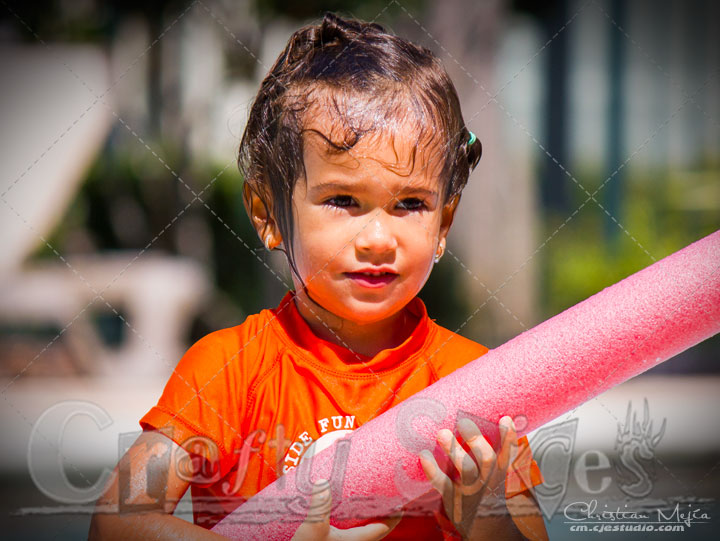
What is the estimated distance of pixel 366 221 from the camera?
34.5 inches

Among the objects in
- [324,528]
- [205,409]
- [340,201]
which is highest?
[340,201]

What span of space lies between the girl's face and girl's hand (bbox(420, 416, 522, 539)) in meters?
0.18

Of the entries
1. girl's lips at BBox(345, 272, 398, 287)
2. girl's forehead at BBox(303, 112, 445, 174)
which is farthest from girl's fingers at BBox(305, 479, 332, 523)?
girl's forehead at BBox(303, 112, 445, 174)

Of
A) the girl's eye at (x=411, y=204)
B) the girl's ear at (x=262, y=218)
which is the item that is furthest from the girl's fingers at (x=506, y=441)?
the girl's ear at (x=262, y=218)

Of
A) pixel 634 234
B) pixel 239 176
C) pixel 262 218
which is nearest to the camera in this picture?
pixel 262 218

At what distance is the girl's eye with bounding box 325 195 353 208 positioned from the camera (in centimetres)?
89

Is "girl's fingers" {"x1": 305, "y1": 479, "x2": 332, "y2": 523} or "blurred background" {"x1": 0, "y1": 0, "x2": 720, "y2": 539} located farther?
"blurred background" {"x1": 0, "y1": 0, "x2": 720, "y2": 539}

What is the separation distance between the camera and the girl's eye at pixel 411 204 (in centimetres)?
89

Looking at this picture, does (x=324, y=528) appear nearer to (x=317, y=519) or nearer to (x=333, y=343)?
(x=317, y=519)

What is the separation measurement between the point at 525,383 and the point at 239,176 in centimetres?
289

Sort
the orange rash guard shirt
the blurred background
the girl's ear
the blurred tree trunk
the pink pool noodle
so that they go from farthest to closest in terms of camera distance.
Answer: the blurred tree trunk, the blurred background, the girl's ear, the orange rash guard shirt, the pink pool noodle

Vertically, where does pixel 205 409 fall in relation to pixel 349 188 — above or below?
below

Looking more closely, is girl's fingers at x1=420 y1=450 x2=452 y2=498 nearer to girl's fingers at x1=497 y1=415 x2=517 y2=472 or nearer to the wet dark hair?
girl's fingers at x1=497 y1=415 x2=517 y2=472

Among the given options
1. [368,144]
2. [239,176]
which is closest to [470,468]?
[368,144]
